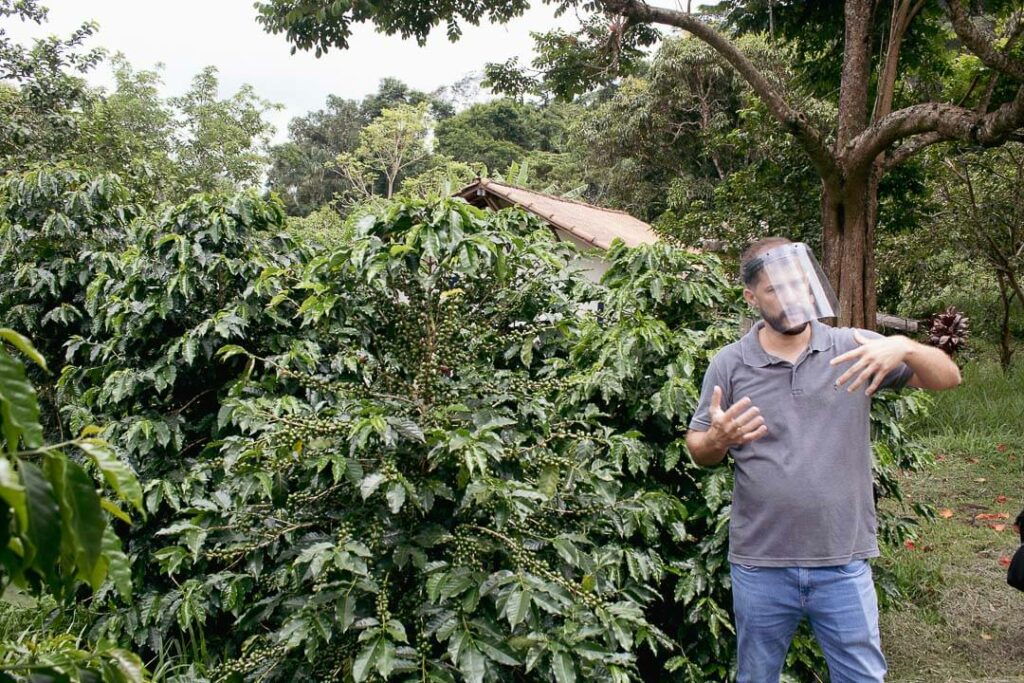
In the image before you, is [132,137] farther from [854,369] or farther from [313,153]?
[313,153]

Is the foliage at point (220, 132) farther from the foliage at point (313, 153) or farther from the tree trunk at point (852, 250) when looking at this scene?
the tree trunk at point (852, 250)

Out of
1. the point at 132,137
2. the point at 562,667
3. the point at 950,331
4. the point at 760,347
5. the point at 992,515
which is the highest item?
the point at 132,137

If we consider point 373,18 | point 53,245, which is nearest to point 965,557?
point 53,245

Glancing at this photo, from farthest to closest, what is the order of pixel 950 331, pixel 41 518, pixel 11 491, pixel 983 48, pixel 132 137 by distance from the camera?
pixel 132 137 < pixel 950 331 < pixel 983 48 < pixel 41 518 < pixel 11 491

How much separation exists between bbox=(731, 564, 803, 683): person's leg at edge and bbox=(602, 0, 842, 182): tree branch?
178 inches

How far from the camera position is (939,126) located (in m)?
5.26

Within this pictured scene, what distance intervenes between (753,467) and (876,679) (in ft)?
2.11

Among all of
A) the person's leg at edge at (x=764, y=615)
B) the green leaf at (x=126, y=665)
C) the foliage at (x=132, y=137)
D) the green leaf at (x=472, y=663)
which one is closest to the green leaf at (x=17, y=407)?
the green leaf at (x=126, y=665)

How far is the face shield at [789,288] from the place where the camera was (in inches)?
83.9

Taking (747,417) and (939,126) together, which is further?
(939,126)

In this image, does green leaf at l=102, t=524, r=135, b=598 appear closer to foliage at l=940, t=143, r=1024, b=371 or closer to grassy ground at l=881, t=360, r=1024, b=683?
grassy ground at l=881, t=360, r=1024, b=683

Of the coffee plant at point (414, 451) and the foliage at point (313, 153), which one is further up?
the foliage at point (313, 153)

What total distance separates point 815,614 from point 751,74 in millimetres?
5534

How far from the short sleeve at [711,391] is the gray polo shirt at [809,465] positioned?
8cm
